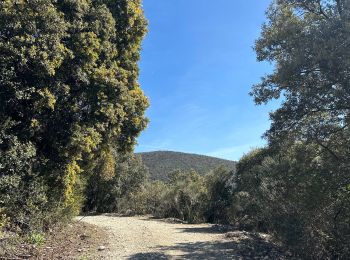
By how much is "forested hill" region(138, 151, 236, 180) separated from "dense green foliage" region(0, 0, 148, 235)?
4529cm

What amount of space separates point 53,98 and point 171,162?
55.0 meters

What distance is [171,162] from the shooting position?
218 ft

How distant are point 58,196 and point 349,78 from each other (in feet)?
34.2

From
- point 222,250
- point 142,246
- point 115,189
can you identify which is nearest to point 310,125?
point 222,250

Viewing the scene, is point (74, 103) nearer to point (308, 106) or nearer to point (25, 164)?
point (25, 164)

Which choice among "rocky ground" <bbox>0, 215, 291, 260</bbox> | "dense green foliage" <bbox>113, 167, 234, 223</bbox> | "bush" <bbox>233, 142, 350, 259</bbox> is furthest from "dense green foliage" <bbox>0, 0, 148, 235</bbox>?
"dense green foliage" <bbox>113, 167, 234, 223</bbox>

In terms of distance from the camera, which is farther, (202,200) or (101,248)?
(202,200)

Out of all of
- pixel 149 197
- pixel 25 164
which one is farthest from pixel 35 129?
pixel 149 197

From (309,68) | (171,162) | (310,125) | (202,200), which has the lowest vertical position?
(202,200)

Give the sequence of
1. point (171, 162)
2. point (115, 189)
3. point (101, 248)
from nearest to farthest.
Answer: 1. point (101, 248)
2. point (115, 189)
3. point (171, 162)

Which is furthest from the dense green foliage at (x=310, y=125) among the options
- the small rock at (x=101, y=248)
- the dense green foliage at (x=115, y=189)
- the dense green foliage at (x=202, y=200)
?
the dense green foliage at (x=115, y=189)

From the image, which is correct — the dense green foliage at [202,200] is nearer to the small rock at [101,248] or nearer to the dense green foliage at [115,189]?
the dense green foliage at [115,189]

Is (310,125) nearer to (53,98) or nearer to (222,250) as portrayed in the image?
(222,250)

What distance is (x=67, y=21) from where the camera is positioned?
12.8 meters
